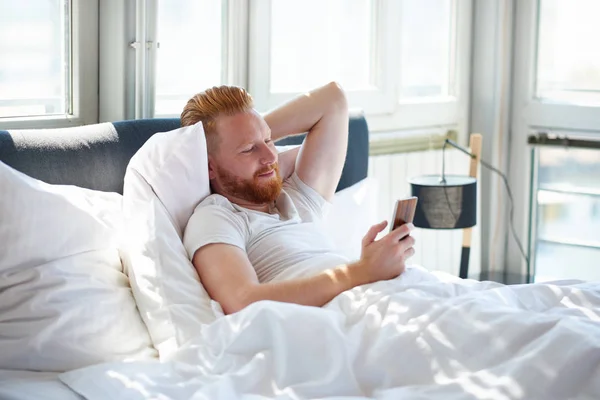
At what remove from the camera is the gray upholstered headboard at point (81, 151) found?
2078 mm

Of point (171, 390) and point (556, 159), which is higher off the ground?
point (556, 159)

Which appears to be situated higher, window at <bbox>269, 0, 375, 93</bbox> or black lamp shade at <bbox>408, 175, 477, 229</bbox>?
window at <bbox>269, 0, 375, 93</bbox>

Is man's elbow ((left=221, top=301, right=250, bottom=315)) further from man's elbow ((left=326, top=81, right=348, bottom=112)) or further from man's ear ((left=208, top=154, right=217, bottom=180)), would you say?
man's elbow ((left=326, top=81, right=348, bottom=112))

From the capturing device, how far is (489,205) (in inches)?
168

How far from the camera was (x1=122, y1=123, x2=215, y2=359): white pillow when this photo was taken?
1.98 m

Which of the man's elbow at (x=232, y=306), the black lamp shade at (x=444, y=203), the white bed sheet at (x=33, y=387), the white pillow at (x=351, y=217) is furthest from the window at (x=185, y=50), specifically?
the white bed sheet at (x=33, y=387)

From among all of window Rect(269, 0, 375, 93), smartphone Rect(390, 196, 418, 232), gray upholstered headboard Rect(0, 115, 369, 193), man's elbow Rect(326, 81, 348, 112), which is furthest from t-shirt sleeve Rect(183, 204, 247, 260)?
window Rect(269, 0, 375, 93)

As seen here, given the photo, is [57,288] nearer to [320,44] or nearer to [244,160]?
[244,160]

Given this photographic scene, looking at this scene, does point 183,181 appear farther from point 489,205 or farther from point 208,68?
point 489,205

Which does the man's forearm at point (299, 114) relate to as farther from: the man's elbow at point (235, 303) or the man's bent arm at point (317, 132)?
the man's elbow at point (235, 303)

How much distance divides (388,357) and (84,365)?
25.4 inches

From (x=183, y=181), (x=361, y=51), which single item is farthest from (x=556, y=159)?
(x=183, y=181)

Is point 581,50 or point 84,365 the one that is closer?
point 84,365

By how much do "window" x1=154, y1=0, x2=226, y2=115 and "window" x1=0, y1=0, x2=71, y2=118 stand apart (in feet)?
1.12
